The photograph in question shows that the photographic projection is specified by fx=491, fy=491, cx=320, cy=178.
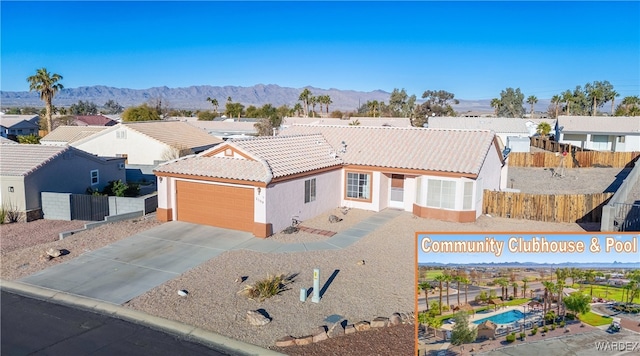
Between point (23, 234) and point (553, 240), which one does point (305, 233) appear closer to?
Answer: point (23, 234)

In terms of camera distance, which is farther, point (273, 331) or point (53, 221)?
point (53, 221)

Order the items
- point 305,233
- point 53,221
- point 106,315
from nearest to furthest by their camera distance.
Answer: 1. point 106,315
2. point 305,233
3. point 53,221

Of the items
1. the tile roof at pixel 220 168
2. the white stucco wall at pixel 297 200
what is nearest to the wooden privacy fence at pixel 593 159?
the white stucco wall at pixel 297 200

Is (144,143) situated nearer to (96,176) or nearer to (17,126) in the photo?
(96,176)

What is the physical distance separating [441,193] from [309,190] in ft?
20.3

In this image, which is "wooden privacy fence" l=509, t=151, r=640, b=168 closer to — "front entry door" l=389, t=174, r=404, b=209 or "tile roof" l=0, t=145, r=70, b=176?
"front entry door" l=389, t=174, r=404, b=209

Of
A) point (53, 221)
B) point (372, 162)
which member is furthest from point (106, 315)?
point (372, 162)

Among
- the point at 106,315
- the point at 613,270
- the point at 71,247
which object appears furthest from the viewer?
the point at 71,247

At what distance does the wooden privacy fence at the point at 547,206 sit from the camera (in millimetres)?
22688

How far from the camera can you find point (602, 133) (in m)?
56.2

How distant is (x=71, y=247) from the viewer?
17922 mm

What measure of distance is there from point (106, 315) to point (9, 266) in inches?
235

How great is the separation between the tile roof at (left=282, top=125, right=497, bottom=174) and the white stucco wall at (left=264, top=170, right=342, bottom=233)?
176cm

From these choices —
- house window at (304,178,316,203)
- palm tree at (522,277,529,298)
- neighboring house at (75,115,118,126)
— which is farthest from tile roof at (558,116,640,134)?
neighboring house at (75,115,118,126)
